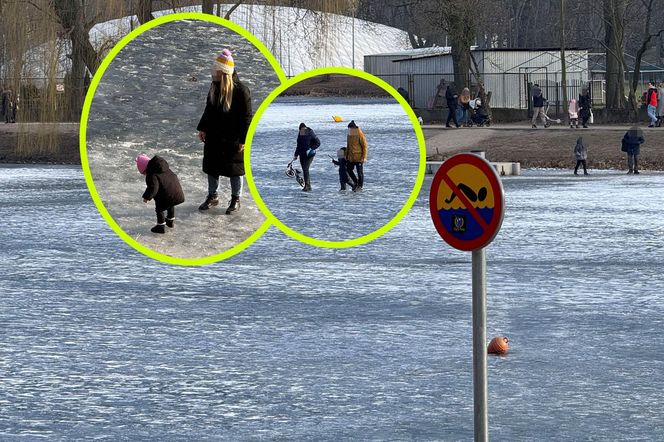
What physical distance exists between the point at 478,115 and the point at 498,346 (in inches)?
Answer: 1544

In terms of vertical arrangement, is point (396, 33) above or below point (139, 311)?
above

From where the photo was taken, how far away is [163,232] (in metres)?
5.28

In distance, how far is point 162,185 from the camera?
5.03 m

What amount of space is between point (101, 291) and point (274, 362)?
445cm

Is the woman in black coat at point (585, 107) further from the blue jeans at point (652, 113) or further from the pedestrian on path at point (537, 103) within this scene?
the blue jeans at point (652, 113)

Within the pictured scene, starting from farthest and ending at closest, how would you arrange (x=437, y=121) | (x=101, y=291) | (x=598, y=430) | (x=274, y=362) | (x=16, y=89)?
(x=437, y=121)
(x=16, y=89)
(x=101, y=291)
(x=274, y=362)
(x=598, y=430)

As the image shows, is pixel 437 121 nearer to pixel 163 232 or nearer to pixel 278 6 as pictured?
pixel 278 6

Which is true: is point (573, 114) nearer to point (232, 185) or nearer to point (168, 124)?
point (232, 185)

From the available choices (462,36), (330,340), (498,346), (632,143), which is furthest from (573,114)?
(498,346)

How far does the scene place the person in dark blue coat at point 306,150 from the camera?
19.9ft

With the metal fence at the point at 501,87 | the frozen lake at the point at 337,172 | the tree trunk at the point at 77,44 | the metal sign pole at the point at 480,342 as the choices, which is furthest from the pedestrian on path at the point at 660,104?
the metal sign pole at the point at 480,342

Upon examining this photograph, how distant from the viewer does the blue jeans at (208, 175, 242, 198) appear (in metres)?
5.17

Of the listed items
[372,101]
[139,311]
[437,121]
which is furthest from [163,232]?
[437,121]

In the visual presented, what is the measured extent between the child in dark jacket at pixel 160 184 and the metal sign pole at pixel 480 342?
1517 millimetres
